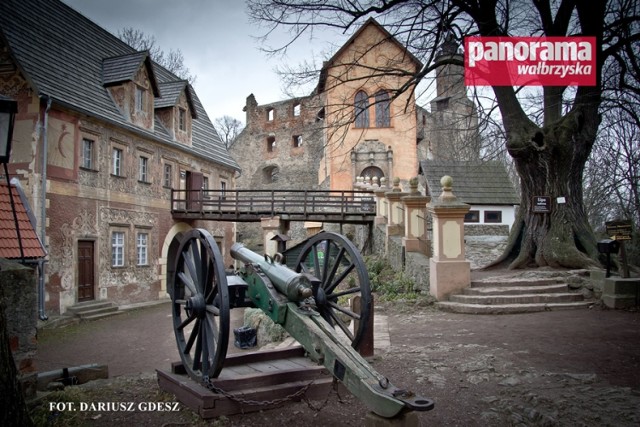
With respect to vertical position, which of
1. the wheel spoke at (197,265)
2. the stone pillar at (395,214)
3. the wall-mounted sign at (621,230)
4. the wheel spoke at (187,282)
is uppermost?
the stone pillar at (395,214)

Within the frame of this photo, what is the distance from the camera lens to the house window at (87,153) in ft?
48.9

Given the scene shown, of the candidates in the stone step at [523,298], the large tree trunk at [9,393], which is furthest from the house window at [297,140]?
the large tree trunk at [9,393]

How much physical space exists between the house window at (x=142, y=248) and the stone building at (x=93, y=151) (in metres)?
0.04

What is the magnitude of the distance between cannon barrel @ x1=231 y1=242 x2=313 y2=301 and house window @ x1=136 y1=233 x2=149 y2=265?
13.8 metres

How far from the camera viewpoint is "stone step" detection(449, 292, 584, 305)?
859 cm

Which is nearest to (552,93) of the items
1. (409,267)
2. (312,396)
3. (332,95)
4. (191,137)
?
(409,267)

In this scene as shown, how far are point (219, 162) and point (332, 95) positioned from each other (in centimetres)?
869

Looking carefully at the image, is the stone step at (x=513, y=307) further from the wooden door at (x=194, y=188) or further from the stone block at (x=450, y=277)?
the wooden door at (x=194, y=188)

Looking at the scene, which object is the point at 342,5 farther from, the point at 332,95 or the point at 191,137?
the point at 332,95

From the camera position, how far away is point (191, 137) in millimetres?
21016

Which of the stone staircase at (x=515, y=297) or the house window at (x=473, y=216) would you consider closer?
the stone staircase at (x=515, y=297)

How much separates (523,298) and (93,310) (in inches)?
461

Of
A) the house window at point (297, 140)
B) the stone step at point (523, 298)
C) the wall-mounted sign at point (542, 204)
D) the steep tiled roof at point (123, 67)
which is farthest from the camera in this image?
the house window at point (297, 140)

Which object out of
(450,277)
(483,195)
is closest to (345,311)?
(450,277)
